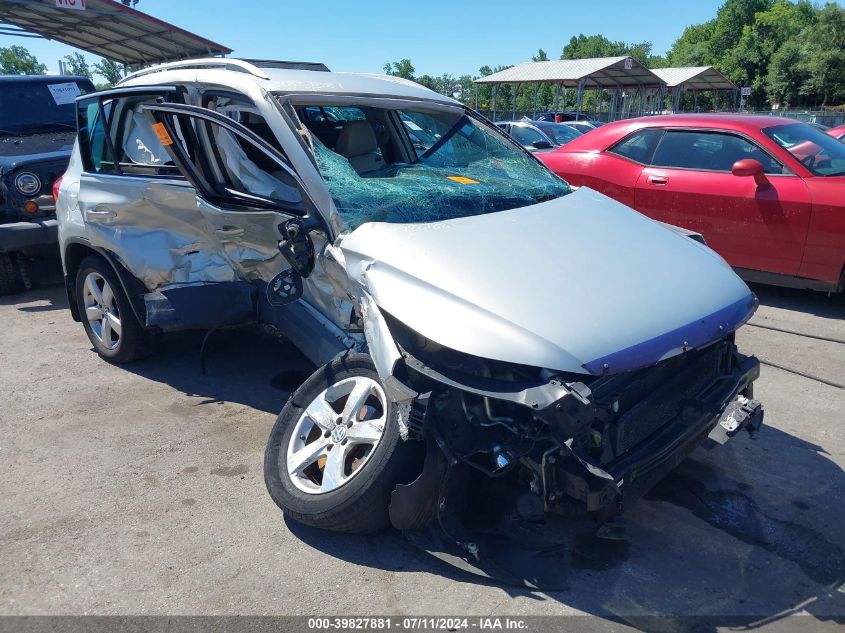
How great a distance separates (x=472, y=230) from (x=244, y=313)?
58.7 inches

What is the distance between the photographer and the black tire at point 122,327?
4762 millimetres

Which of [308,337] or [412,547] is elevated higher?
[308,337]

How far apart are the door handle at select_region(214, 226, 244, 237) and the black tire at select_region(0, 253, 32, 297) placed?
430cm

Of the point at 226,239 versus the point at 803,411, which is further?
the point at 803,411

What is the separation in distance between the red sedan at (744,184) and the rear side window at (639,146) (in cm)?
1

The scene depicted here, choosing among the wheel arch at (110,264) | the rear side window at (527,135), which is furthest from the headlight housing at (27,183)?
the rear side window at (527,135)

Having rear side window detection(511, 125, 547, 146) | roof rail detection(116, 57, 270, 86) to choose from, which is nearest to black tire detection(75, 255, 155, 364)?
roof rail detection(116, 57, 270, 86)

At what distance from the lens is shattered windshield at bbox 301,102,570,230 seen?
3418 millimetres

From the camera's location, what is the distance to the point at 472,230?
10.6 ft

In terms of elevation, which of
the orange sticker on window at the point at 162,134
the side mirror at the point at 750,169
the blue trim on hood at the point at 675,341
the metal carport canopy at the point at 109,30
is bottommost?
the blue trim on hood at the point at 675,341

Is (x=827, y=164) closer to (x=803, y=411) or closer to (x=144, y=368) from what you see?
(x=803, y=411)

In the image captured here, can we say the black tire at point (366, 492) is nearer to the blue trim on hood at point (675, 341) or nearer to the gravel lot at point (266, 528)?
the gravel lot at point (266, 528)

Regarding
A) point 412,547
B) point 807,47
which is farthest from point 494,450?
point 807,47

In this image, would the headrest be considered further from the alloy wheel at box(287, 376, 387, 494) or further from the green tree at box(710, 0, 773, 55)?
the green tree at box(710, 0, 773, 55)
